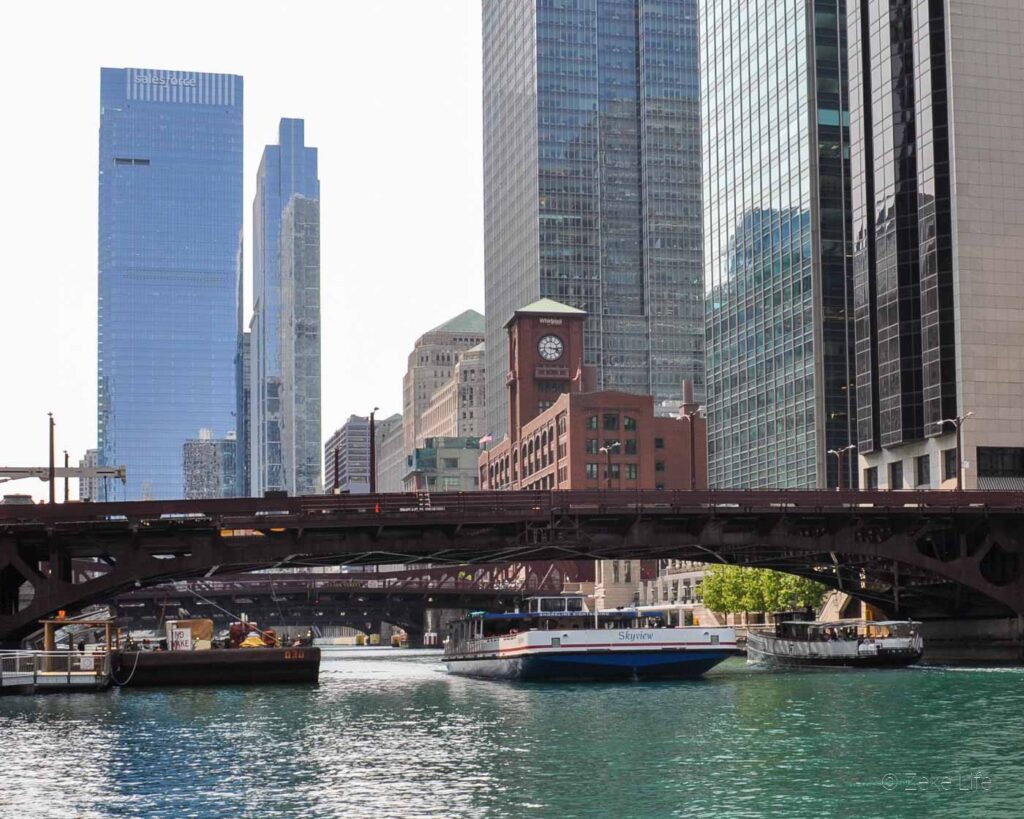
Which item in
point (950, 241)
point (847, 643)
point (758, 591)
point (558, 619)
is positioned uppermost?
point (950, 241)

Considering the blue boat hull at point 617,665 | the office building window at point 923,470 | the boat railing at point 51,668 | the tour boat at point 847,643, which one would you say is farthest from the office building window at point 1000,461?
the boat railing at point 51,668

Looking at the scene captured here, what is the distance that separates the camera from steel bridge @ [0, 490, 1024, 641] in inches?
3745

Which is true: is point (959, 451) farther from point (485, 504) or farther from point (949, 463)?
point (485, 504)

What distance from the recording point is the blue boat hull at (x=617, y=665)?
9781 cm

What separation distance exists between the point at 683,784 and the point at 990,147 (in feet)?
356

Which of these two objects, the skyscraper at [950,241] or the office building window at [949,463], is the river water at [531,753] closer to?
the office building window at [949,463]

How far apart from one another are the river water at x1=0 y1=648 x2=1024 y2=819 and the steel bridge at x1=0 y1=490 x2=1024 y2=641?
12.3 m

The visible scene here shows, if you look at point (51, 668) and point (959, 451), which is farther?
point (959, 451)

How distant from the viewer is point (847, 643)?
107 meters

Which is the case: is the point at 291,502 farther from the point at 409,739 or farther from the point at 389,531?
the point at 409,739

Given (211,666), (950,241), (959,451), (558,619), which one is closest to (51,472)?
(211,666)

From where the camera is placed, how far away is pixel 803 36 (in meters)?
194

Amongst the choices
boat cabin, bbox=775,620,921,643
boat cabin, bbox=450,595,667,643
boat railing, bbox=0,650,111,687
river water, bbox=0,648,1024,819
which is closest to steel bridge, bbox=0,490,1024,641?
boat cabin, bbox=450,595,667,643
